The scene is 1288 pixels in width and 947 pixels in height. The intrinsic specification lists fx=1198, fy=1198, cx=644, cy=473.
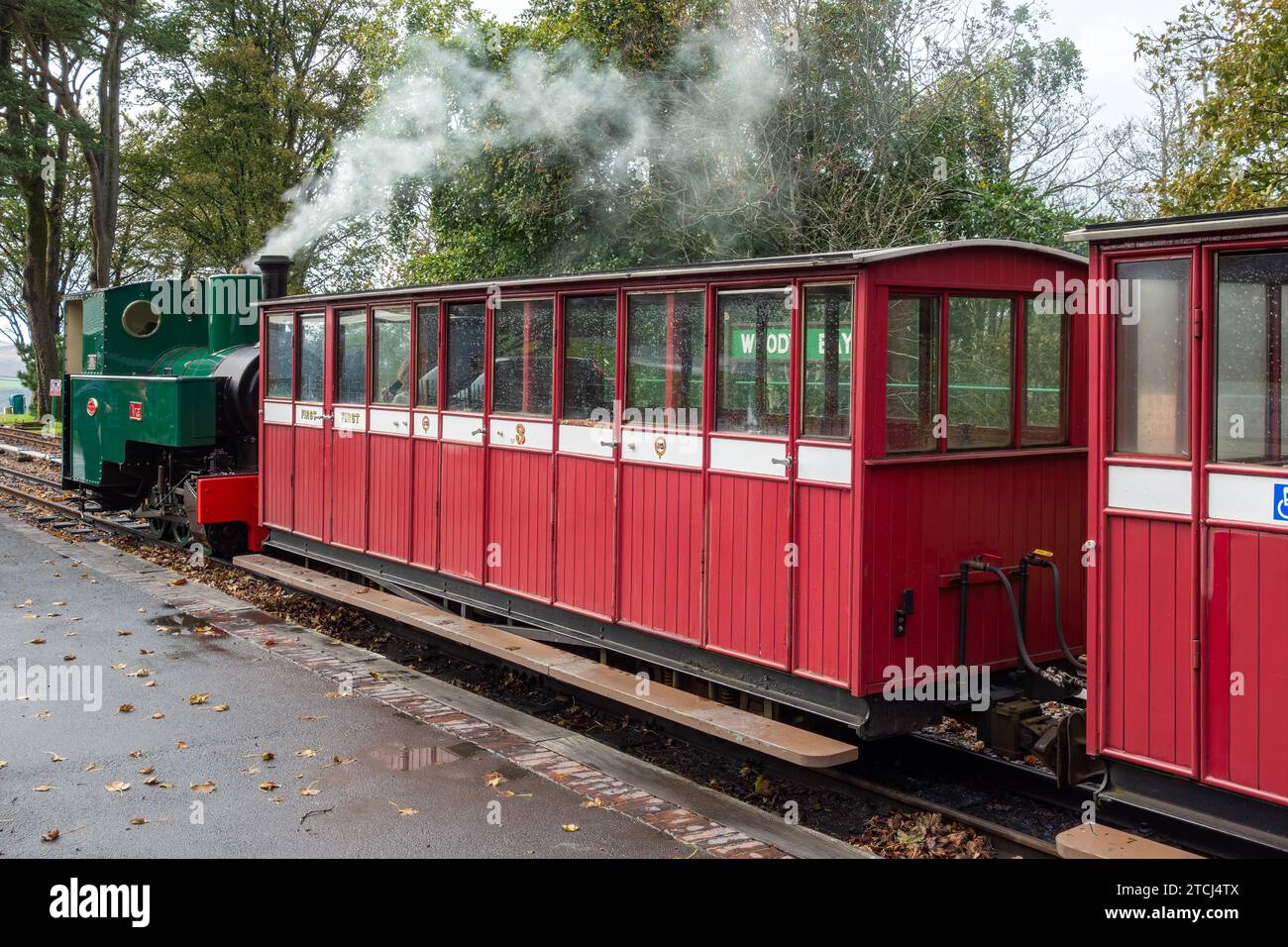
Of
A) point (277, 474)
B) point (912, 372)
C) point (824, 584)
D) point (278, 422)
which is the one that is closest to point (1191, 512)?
point (912, 372)

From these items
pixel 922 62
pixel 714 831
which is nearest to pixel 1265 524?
pixel 714 831

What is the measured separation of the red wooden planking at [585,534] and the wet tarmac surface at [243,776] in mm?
1290

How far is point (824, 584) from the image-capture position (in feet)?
20.3

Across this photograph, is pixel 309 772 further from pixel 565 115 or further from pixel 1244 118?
pixel 565 115

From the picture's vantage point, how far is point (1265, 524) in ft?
14.9

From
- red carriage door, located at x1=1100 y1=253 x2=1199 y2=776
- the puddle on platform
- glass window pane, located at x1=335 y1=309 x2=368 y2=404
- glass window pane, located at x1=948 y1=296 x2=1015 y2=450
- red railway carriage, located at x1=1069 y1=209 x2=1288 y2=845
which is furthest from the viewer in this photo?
glass window pane, located at x1=335 y1=309 x2=368 y2=404

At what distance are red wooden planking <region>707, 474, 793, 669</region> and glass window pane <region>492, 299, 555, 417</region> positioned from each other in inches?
74.3

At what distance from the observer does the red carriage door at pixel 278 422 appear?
38.8 feet

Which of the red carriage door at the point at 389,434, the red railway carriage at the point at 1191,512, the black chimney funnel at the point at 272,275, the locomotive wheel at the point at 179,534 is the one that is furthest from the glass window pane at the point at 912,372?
the locomotive wheel at the point at 179,534

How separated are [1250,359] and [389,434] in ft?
23.1

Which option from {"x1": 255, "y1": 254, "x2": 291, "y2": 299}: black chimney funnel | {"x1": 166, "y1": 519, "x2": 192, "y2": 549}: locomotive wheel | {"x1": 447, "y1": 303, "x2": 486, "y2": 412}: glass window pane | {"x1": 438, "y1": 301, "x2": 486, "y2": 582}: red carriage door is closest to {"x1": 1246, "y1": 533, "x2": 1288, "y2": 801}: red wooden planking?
{"x1": 438, "y1": 301, "x2": 486, "y2": 582}: red carriage door

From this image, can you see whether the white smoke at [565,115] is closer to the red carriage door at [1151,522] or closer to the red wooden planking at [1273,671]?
the red carriage door at [1151,522]

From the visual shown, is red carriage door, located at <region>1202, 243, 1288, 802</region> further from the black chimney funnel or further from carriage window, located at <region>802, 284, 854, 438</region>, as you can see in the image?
the black chimney funnel

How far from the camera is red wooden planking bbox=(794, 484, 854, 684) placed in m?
6.06
